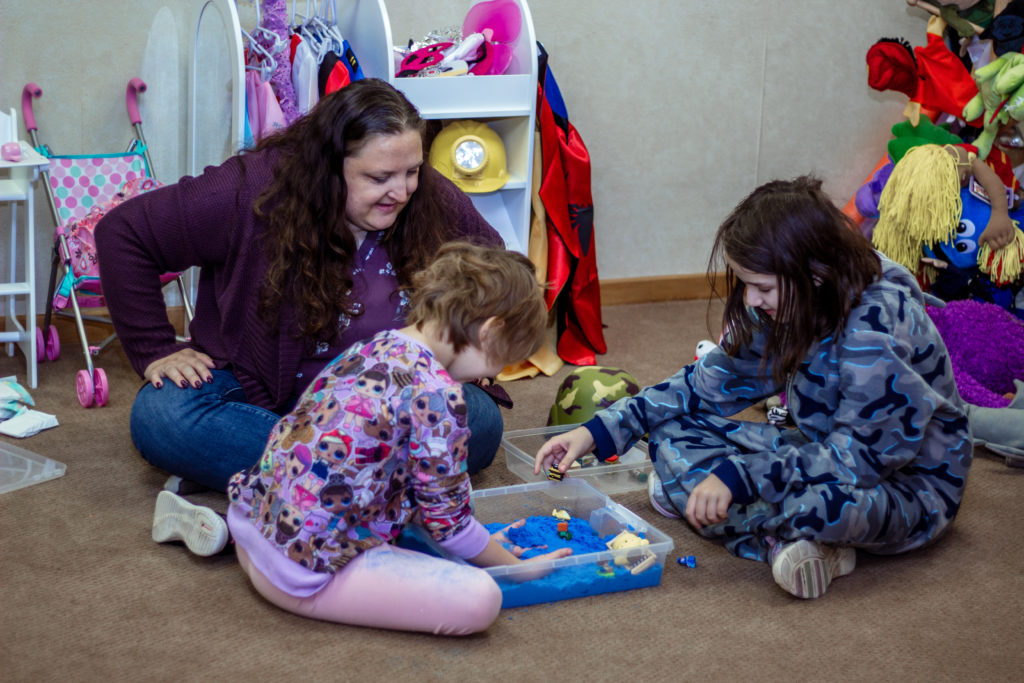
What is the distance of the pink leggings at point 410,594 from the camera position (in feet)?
4.86

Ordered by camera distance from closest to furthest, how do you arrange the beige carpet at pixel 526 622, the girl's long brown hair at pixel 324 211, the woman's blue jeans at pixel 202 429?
the beige carpet at pixel 526 622 < the girl's long brown hair at pixel 324 211 < the woman's blue jeans at pixel 202 429

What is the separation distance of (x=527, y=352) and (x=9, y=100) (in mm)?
1984

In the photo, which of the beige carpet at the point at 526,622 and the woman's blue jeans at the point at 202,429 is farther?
the woman's blue jeans at the point at 202,429

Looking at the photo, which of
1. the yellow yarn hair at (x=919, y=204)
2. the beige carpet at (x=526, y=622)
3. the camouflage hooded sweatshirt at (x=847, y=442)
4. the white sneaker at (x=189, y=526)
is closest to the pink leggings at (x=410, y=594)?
the beige carpet at (x=526, y=622)

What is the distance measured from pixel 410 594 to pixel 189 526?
463 millimetres

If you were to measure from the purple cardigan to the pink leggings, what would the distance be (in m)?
0.55

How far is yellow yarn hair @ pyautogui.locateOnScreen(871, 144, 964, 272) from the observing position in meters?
Result: 2.89

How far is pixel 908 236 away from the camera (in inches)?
117

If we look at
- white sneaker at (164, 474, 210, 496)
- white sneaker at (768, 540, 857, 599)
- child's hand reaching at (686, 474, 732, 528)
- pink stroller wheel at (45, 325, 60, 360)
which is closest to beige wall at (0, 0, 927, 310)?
pink stroller wheel at (45, 325, 60, 360)

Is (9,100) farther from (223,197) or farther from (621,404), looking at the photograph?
(621,404)

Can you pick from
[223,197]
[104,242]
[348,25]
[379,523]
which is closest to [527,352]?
[379,523]

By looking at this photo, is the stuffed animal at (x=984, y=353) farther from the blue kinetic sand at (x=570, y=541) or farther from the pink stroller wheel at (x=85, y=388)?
the pink stroller wheel at (x=85, y=388)

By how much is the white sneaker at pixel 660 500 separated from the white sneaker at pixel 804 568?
29 cm

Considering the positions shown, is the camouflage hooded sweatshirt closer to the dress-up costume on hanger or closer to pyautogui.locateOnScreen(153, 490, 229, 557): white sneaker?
pyautogui.locateOnScreen(153, 490, 229, 557): white sneaker
